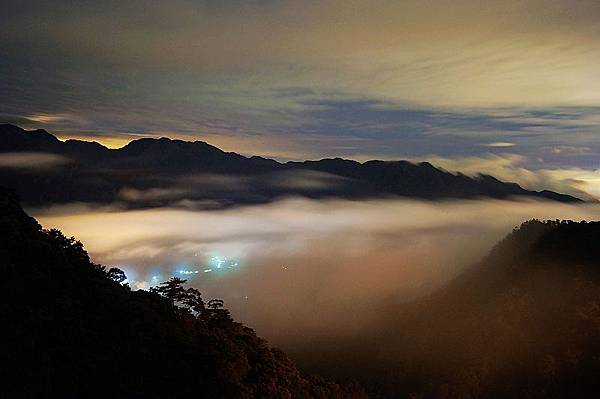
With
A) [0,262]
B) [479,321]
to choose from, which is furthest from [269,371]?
[479,321]

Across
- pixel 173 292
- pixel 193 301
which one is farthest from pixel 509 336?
pixel 173 292

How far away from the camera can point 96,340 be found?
33594mm

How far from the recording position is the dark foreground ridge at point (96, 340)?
96.3 ft

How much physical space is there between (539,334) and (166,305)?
109m

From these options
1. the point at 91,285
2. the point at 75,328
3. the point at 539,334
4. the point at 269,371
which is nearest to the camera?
the point at 75,328

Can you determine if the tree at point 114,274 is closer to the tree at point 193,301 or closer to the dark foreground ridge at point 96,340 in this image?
the dark foreground ridge at point 96,340

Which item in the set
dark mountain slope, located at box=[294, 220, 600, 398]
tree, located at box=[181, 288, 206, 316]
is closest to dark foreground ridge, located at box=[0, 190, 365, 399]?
A: tree, located at box=[181, 288, 206, 316]

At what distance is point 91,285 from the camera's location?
40.3 m

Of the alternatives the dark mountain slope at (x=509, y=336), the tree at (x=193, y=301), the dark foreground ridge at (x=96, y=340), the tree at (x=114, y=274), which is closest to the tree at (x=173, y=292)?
the dark foreground ridge at (x=96, y=340)

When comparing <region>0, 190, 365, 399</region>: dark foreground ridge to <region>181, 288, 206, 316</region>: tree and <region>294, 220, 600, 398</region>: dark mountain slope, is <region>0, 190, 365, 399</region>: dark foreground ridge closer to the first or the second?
<region>181, 288, 206, 316</region>: tree

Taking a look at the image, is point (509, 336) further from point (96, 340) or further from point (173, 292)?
point (96, 340)

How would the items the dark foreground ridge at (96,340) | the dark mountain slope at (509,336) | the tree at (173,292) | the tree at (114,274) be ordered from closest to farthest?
the dark foreground ridge at (96,340)
the tree at (114,274)
the tree at (173,292)
the dark mountain slope at (509,336)

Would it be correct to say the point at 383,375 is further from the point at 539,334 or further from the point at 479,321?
the point at 539,334

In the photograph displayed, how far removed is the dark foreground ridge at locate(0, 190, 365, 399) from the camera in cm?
2934
